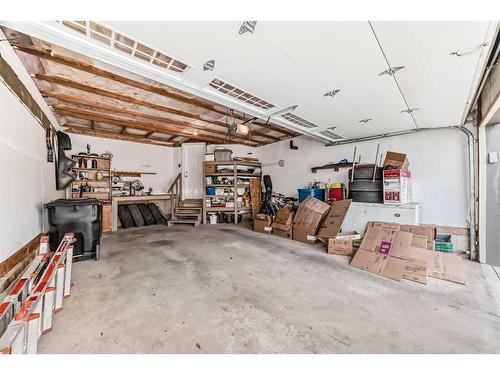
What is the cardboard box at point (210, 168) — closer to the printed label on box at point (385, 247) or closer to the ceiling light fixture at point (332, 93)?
the ceiling light fixture at point (332, 93)

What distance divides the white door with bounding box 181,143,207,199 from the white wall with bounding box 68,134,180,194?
0.52 metres

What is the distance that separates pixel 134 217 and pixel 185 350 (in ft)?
17.6

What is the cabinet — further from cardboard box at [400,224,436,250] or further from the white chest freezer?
cardboard box at [400,224,436,250]

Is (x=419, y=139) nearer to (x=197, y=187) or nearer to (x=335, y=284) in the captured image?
(x=335, y=284)

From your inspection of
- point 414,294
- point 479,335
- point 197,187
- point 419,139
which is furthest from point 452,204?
point 197,187

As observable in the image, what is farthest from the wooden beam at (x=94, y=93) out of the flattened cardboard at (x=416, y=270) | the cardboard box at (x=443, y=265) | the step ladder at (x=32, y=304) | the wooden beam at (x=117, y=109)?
the cardboard box at (x=443, y=265)

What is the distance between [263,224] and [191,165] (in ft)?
11.1

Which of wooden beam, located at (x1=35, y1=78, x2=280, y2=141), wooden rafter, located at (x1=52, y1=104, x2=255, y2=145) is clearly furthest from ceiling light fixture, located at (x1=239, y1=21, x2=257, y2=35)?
wooden rafter, located at (x1=52, y1=104, x2=255, y2=145)

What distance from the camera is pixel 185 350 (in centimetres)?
140

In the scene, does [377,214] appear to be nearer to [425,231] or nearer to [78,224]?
[425,231]

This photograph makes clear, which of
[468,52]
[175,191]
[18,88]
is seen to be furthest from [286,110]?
[175,191]

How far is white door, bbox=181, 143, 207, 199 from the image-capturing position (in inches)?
272

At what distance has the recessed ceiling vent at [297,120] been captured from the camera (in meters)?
3.21

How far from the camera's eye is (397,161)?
3.79 m
